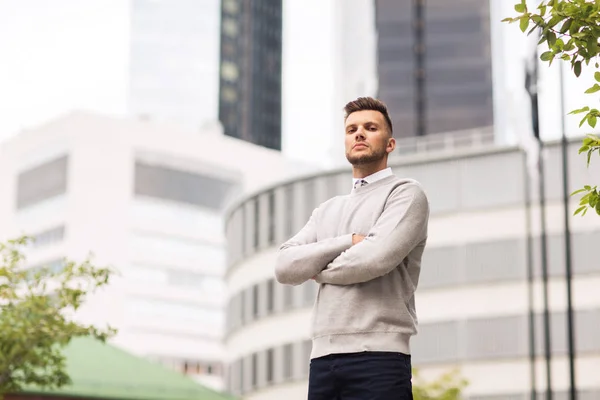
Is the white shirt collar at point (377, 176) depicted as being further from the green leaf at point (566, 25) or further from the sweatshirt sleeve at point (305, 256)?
the green leaf at point (566, 25)

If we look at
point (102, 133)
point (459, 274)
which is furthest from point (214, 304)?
point (459, 274)

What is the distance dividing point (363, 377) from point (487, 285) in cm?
4501

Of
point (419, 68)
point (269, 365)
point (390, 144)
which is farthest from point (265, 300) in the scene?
point (419, 68)

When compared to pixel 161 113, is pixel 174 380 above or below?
below

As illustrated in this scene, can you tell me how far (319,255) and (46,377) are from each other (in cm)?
1485

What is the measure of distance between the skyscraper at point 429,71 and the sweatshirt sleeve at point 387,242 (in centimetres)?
11830

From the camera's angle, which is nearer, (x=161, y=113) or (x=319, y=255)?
(x=319, y=255)

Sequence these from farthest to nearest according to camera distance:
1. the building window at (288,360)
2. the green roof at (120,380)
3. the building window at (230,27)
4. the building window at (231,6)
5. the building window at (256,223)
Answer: the building window at (231,6) < the building window at (230,27) < the building window at (256,223) < the building window at (288,360) < the green roof at (120,380)

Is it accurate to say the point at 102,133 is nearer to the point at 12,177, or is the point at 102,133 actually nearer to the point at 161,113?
the point at 12,177

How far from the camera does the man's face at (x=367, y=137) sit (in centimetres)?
436

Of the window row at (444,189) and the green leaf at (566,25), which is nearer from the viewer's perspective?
the green leaf at (566,25)

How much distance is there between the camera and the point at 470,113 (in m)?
123

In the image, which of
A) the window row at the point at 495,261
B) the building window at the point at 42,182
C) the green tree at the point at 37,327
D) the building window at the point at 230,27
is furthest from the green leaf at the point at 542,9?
the building window at the point at 230,27

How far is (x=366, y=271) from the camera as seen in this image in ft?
13.5
